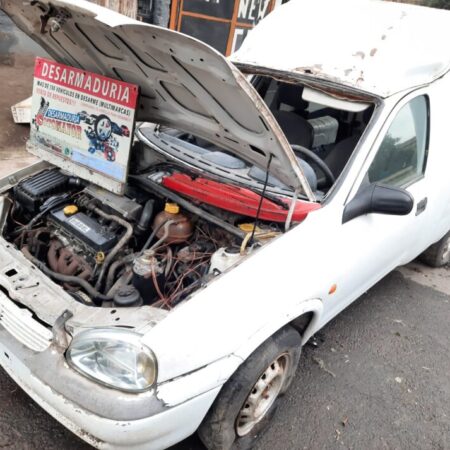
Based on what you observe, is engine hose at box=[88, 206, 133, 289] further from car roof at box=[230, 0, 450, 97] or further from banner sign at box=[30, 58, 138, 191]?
car roof at box=[230, 0, 450, 97]

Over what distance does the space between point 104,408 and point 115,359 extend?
18 centimetres

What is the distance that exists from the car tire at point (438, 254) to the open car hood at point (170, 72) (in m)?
2.56

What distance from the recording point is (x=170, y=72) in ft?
6.77

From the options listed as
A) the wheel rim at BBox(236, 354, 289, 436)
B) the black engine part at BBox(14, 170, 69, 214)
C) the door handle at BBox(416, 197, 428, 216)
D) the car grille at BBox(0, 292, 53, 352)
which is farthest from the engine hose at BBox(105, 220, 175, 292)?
the door handle at BBox(416, 197, 428, 216)

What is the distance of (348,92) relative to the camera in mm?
2697

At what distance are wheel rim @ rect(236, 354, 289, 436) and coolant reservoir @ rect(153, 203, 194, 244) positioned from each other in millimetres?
853

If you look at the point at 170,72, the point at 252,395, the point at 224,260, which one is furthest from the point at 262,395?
the point at 170,72

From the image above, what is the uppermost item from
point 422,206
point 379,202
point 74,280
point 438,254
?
point 379,202

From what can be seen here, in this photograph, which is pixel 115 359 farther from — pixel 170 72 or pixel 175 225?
pixel 170 72

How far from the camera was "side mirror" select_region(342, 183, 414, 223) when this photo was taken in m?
2.30

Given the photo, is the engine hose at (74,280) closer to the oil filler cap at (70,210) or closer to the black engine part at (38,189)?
the oil filler cap at (70,210)

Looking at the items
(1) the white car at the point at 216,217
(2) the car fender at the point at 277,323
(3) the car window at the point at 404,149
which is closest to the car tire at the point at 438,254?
(1) the white car at the point at 216,217

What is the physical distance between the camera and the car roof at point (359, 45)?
276cm

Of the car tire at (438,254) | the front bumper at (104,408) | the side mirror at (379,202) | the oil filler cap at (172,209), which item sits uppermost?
the side mirror at (379,202)
